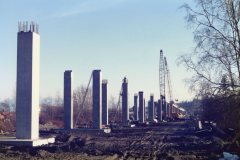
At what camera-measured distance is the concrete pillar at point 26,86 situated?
2573 centimetres

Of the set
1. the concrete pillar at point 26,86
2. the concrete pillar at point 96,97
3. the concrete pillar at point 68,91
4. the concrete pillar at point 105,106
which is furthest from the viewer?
the concrete pillar at point 105,106

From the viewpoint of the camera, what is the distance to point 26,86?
2584 centimetres

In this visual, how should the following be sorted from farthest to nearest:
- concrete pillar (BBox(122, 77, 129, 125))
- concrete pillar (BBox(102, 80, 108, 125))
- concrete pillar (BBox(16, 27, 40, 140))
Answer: concrete pillar (BBox(122, 77, 129, 125)), concrete pillar (BBox(102, 80, 108, 125)), concrete pillar (BBox(16, 27, 40, 140))

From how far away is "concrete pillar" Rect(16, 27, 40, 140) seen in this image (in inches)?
1013

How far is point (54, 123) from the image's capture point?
60.6 m

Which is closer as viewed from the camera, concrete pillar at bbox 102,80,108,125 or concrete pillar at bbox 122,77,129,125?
concrete pillar at bbox 102,80,108,125

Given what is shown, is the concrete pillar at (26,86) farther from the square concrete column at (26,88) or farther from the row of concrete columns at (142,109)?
the row of concrete columns at (142,109)

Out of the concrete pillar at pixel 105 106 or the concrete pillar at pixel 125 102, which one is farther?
the concrete pillar at pixel 125 102

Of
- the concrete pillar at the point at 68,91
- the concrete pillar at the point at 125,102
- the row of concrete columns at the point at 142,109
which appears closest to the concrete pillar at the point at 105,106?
the concrete pillar at the point at 125,102

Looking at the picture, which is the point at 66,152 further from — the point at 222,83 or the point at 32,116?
the point at 222,83

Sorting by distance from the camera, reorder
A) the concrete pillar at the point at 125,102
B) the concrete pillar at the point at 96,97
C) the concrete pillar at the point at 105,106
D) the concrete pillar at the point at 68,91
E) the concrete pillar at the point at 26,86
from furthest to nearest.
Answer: the concrete pillar at the point at 125,102 < the concrete pillar at the point at 105,106 < the concrete pillar at the point at 96,97 < the concrete pillar at the point at 68,91 < the concrete pillar at the point at 26,86

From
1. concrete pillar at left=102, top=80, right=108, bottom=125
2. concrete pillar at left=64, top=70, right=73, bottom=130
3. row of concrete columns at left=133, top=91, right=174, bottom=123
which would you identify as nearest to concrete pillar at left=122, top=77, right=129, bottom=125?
concrete pillar at left=102, top=80, right=108, bottom=125

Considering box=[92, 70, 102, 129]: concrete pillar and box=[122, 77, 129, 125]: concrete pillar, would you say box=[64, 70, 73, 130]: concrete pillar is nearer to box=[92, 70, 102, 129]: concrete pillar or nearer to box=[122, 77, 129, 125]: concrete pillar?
box=[92, 70, 102, 129]: concrete pillar

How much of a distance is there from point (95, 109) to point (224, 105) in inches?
1165
